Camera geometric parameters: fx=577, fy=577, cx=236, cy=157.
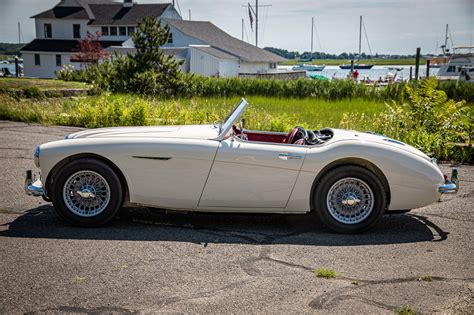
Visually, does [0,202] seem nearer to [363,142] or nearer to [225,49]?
[363,142]

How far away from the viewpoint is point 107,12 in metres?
58.2

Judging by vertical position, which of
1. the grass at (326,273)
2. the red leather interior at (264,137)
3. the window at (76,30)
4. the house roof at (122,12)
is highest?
the house roof at (122,12)

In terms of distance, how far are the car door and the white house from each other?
46.1m

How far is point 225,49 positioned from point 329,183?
47547 mm

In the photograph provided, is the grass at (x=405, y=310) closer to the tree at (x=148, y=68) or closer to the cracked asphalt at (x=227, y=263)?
the cracked asphalt at (x=227, y=263)

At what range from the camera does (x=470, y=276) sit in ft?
16.1

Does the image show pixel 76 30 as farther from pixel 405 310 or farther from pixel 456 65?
pixel 405 310

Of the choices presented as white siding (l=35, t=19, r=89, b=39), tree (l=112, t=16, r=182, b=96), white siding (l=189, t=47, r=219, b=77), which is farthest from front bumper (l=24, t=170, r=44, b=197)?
white siding (l=35, t=19, r=89, b=39)

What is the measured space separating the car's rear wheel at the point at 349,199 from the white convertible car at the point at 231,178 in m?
0.01

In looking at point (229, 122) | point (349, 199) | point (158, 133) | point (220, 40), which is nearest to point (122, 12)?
point (220, 40)

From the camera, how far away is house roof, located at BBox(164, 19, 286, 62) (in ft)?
172

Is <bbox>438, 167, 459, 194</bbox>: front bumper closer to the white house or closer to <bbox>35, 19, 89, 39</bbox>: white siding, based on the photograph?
the white house

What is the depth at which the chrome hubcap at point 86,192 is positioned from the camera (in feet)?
19.5

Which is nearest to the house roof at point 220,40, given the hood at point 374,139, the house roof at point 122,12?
the house roof at point 122,12
